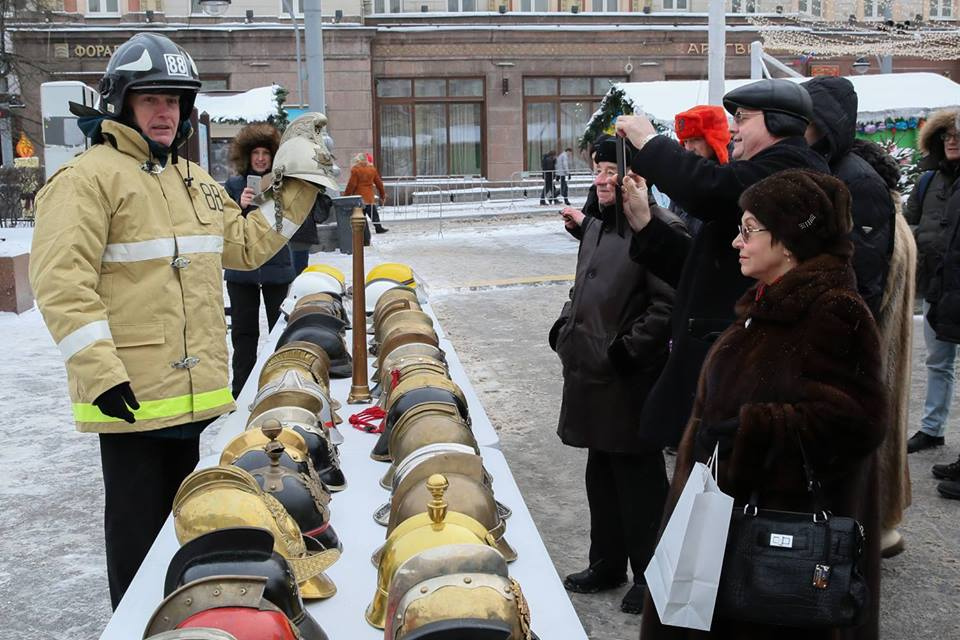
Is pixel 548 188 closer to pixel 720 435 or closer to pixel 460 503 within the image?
pixel 720 435

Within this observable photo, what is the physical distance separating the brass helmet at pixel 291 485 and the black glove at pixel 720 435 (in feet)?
3.68

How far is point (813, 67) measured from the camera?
32.2 meters

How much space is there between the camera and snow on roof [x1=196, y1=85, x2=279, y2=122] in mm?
17328

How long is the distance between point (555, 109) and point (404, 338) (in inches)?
1096

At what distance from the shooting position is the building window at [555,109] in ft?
103

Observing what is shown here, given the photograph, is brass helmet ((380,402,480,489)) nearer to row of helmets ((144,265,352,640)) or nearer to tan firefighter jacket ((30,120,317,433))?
row of helmets ((144,265,352,640))

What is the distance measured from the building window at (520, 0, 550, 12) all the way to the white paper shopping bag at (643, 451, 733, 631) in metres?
30.1

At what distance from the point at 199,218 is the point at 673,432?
187cm

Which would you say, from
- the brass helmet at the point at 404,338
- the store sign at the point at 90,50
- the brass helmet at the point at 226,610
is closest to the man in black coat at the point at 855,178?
the brass helmet at the point at 404,338

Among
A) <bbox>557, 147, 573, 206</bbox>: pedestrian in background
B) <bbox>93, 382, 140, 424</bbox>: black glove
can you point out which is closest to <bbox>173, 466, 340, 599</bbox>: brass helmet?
<bbox>93, 382, 140, 424</bbox>: black glove

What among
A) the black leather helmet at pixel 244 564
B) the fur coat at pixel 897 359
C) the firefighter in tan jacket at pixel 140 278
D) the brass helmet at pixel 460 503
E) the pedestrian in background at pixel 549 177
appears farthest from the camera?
the pedestrian in background at pixel 549 177

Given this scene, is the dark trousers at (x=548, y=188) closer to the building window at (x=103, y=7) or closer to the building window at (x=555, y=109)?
the building window at (x=555, y=109)

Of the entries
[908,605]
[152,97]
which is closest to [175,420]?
[152,97]

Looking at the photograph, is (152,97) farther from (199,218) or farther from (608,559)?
(608,559)
